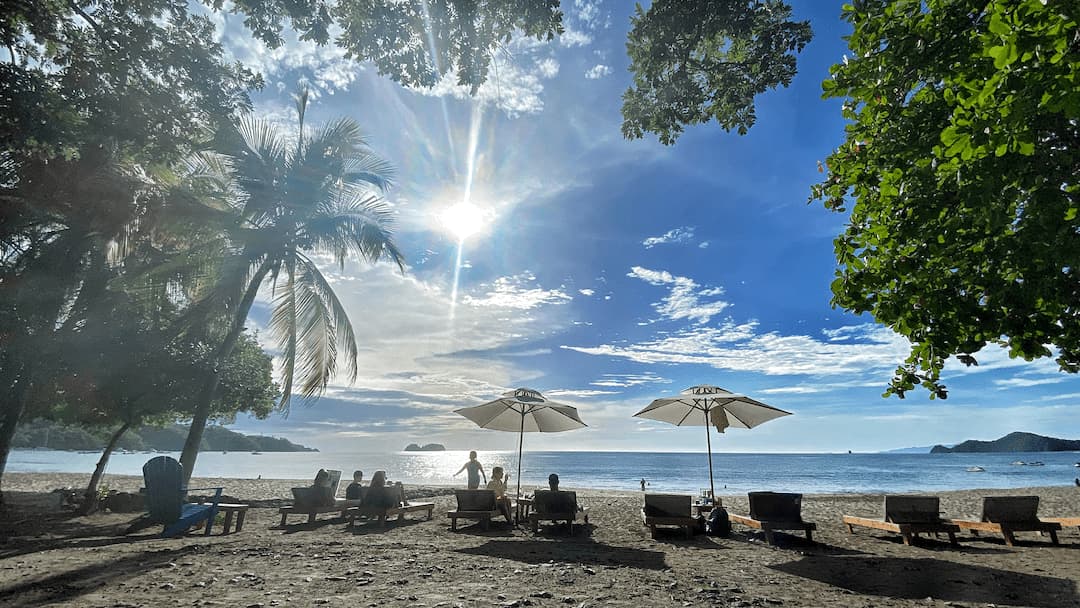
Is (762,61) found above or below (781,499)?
above

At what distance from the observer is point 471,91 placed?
8.17 meters

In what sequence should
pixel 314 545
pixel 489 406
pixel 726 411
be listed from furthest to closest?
pixel 489 406 < pixel 726 411 < pixel 314 545

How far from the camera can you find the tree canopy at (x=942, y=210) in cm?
338

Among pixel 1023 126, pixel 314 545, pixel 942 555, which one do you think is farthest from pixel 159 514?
pixel 942 555

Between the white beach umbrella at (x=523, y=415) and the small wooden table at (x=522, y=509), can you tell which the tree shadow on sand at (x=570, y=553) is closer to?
the small wooden table at (x=522, y=509)

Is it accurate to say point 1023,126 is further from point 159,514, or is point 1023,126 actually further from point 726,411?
point 159,514

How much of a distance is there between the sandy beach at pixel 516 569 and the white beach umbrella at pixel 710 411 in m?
2.36

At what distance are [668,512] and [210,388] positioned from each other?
11.2 metres

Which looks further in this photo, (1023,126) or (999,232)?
(999,232)

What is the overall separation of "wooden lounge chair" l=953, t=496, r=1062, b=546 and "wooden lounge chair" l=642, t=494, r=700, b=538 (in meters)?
4.72

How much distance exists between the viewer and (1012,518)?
8.79m

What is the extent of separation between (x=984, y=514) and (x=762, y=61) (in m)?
9.01

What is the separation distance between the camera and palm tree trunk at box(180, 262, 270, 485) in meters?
12.0

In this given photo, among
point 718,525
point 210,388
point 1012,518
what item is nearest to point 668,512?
point 718,525
